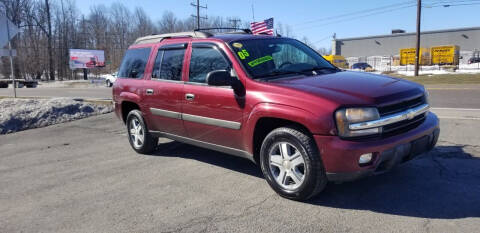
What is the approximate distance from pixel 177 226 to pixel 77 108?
883cm

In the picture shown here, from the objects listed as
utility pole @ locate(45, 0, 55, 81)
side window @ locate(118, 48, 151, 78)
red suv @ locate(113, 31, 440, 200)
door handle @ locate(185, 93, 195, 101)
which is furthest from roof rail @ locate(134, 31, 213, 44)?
utility pole @ locate(45, 0, 55, 81)

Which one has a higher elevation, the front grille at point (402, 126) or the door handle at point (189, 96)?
the door handle at point (189, 96)

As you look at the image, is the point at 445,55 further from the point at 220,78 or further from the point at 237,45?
the point at 220,78

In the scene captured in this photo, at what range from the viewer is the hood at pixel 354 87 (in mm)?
3506

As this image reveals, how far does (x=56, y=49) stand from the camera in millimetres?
70625

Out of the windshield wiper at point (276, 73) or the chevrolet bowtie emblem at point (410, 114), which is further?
the windshield wiper at point (276, 73)

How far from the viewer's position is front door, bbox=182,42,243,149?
435cm

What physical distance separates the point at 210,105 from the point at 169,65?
4.02 feet

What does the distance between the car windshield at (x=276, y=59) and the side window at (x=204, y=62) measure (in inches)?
8.9

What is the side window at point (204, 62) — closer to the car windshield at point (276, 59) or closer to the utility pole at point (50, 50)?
the car windshield at point (276, 59)

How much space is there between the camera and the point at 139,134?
20.3 feet

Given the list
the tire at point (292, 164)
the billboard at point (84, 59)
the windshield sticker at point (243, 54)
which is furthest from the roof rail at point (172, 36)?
the billboard at point (84, 59)

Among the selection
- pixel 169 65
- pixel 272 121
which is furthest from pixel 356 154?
pixel 169 65

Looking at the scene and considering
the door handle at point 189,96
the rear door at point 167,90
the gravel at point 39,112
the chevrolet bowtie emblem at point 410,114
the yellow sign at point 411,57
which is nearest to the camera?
the chevrolet bowtie emblem at point 410,114
